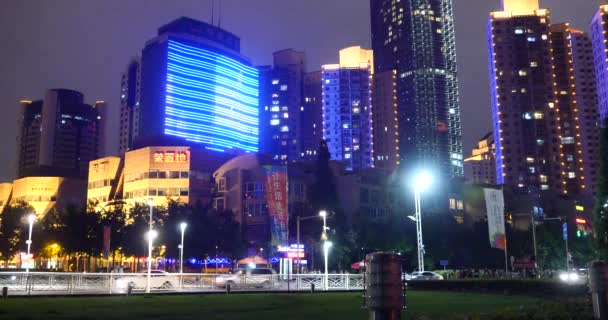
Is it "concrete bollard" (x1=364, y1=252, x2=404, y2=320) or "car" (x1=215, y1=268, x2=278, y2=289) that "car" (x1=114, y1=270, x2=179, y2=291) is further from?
"concrete bollard" (x1=364, y1=252, x2=404, y2=320)

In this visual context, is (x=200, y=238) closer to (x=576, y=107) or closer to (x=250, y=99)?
(x=250, y=99)

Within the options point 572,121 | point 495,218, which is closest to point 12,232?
point 495,218

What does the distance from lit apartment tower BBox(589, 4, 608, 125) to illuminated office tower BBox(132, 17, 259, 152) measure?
109943 mm

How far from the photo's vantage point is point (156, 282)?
140 feet

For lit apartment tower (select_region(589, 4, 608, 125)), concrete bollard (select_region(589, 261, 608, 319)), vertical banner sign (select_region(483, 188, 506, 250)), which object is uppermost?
lit apartment tower (select_region(589, 4, 608, 125))

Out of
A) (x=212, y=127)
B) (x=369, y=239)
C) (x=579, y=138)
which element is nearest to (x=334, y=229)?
(x=369, y=239)

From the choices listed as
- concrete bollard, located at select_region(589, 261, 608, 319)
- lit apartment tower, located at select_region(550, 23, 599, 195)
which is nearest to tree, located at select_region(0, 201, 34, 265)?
concrete bollard, located at select_region(589, 261, 608, 319)

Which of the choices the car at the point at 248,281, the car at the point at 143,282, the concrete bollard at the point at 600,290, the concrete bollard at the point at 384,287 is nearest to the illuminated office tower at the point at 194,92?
the car at the point at 248,281

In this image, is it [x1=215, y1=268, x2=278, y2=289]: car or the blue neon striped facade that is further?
the blue neon striped facade

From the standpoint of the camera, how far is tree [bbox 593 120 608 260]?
47.7 meters

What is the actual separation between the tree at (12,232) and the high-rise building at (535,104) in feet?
450

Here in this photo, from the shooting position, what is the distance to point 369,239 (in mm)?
90875

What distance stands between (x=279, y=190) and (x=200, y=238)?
2110cm

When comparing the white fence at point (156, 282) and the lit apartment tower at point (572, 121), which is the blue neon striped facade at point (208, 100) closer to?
the lit apartment tower at point (572, 121)
